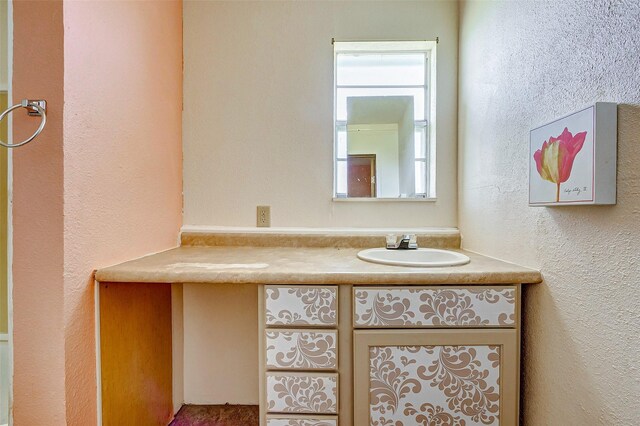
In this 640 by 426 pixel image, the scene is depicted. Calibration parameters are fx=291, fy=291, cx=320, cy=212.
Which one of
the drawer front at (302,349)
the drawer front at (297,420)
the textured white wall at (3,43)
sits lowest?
the drawer front at (297,420)

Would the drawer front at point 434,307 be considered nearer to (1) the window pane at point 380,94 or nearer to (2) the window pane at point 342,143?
(2) the window pane at point 342,143

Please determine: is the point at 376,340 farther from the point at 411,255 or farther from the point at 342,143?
the point at 342,143

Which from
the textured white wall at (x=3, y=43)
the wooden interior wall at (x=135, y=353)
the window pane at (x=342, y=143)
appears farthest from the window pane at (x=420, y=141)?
the textured white wall at (x=3, y=43)

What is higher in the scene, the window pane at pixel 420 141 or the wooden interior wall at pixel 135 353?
the window pane at pixel 420 141

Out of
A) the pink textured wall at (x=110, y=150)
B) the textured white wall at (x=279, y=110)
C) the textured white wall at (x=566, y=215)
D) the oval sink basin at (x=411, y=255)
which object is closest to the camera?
the textured white wall at (x=566, y=215)

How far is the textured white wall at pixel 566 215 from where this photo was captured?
2.11 feet

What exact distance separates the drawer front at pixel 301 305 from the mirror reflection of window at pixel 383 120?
2.40ft

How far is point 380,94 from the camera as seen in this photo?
1.61 meters

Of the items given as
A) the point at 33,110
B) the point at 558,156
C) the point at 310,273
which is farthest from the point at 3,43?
the point at 558,156

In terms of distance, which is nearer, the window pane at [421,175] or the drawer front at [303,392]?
the drawer front at [303,392]

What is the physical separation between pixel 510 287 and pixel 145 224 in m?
1.41

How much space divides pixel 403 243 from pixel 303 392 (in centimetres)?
76

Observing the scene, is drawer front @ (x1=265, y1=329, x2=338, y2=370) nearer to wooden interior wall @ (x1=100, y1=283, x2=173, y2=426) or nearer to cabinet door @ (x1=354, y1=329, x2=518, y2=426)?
cabinet door @ (x1=354, y1=329, x2=518, y2=426)

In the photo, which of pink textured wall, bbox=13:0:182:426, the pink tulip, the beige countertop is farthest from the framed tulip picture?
pink textured wall, bbox=13:0:182:426
